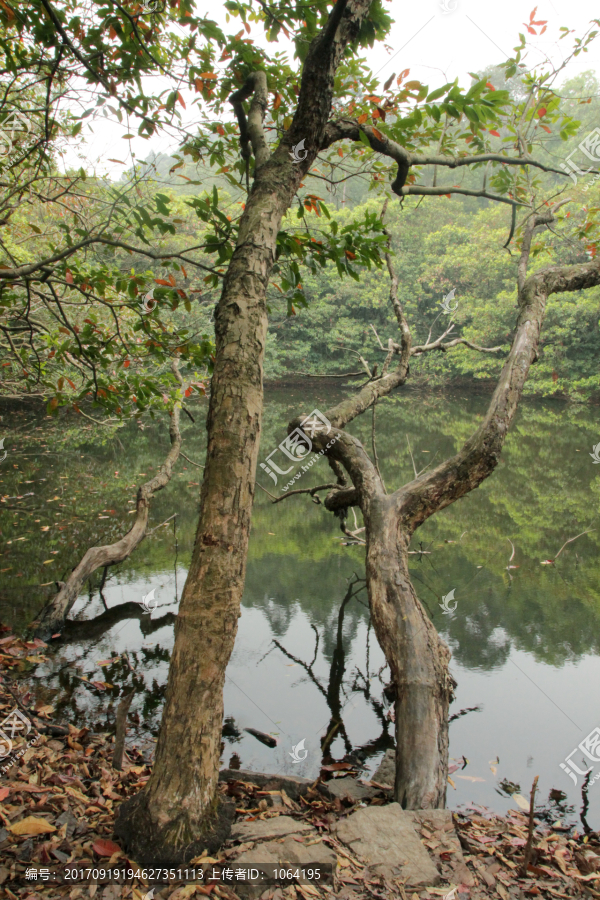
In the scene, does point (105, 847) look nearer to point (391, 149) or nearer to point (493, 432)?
point (493, 432)

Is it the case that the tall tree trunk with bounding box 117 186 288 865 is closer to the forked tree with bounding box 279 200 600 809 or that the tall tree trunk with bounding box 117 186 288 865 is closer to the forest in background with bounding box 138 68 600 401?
the forked tree with bounding box 279 200 600 809

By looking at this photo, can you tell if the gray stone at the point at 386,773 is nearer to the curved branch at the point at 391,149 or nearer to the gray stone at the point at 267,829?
the gray stone at the point at 267,829

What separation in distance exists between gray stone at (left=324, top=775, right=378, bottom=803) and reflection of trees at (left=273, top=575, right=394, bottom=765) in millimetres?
784

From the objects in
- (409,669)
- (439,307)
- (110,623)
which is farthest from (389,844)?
(439,307)

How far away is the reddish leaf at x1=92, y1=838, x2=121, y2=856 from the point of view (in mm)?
1623

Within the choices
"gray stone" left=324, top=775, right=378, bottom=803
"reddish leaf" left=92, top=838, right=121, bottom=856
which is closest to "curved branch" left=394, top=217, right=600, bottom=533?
"gray stone" left=324, top=775, right=378, bottom=803

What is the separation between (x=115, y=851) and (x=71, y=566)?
184 inches

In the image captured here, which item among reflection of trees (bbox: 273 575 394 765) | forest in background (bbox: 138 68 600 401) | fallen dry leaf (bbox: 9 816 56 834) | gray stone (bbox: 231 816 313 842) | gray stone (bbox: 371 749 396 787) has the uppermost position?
forest in background (bbox: 138 68 600 401)

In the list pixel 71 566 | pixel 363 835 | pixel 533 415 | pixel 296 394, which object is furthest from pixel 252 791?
pixel 296 394

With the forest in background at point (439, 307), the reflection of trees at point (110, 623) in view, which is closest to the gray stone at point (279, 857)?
the reflection of trees at point (110, 623)

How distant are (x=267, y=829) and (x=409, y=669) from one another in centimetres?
108

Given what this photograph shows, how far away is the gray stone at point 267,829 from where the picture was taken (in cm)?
175

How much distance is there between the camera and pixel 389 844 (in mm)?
1850

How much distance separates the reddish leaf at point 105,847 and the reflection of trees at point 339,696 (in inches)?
77.4
